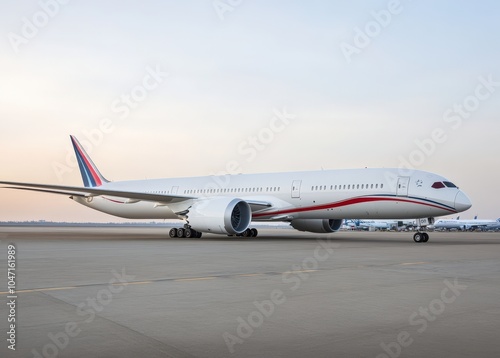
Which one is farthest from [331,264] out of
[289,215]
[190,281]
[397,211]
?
[289,215]

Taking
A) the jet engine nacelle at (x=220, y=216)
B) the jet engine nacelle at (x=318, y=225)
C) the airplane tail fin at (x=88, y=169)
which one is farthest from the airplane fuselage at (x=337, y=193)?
the airplane tail fin at (x=88, y=169)

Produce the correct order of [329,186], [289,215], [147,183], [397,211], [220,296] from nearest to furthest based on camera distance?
1. [220,296]
2. [397,211]
3. [329,186]
4. [289,215]
5. [147,183]

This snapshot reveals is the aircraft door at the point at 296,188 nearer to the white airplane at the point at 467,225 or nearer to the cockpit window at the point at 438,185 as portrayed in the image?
the cockpit window at the point at 438,185

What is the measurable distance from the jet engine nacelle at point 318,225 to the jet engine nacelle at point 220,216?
5.00 m

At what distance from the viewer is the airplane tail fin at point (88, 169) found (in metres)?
34.3

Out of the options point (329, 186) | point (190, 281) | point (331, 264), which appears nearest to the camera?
point (190, 281)

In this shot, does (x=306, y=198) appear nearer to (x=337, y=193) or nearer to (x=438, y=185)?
(x=337, y=193)

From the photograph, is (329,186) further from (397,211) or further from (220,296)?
(220,296)

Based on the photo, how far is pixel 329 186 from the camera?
22.8 meters

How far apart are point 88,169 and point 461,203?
973 inches

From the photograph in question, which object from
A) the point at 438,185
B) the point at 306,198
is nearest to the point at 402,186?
the point at 438,185

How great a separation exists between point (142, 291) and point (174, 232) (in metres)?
19.7

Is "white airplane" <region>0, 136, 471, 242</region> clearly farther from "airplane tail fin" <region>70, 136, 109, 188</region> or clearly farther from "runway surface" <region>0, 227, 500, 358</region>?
"runway surface" <region>0, 227, 500, 358</region>

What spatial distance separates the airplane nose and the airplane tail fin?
76.8ft
